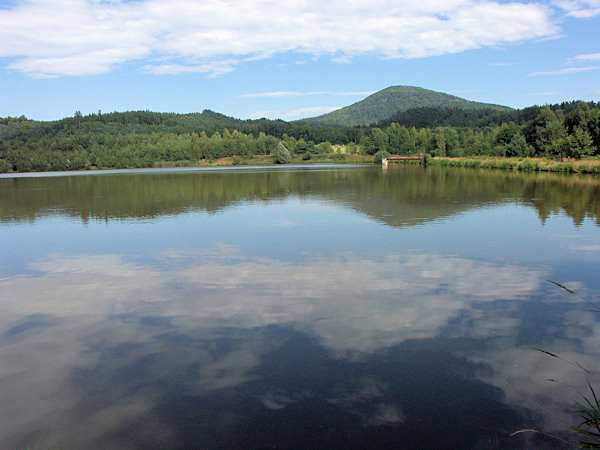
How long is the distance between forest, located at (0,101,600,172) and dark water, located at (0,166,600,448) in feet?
136

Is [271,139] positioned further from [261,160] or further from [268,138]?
[261,160]

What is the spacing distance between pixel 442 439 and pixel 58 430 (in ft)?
11.1

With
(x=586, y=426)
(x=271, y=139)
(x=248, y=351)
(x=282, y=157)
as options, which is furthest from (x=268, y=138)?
(x=586, y=426)

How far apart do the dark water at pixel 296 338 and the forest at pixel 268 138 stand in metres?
41.4

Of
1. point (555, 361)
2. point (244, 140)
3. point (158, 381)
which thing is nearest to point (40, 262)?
point (158, 381)

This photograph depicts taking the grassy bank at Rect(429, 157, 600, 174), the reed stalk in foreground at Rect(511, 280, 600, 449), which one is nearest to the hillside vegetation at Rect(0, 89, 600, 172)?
the grassy bank at Rect(429, 157, 600, 174)

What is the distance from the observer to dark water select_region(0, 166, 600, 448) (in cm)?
390

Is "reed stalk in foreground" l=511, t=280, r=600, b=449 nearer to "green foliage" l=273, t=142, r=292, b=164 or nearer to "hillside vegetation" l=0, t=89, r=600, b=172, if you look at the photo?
"hillside vegetation" l=0, t=89, r=600, b=172

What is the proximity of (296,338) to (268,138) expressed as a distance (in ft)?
408

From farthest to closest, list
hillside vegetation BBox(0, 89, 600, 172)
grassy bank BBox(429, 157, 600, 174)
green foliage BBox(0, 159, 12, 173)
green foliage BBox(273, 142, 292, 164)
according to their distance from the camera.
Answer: green foliage BBox(273, 142, 292, 164) < green foliage BBox(0, 159, 12, 173) < hillside vegetation BBox(0, 89, 600, 172) < grassy bank BBox(429, 157, 600, 174)

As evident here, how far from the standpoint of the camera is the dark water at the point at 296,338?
12.8 ft

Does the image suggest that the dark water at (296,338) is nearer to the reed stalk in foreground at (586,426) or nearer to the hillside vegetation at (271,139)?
the reed stalk in foreground at (586,426)

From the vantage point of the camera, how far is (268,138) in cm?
12675

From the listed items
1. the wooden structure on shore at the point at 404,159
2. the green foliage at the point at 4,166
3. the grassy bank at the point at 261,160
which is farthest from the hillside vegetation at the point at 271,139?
the wooden structure on shore at the point at 404,159
